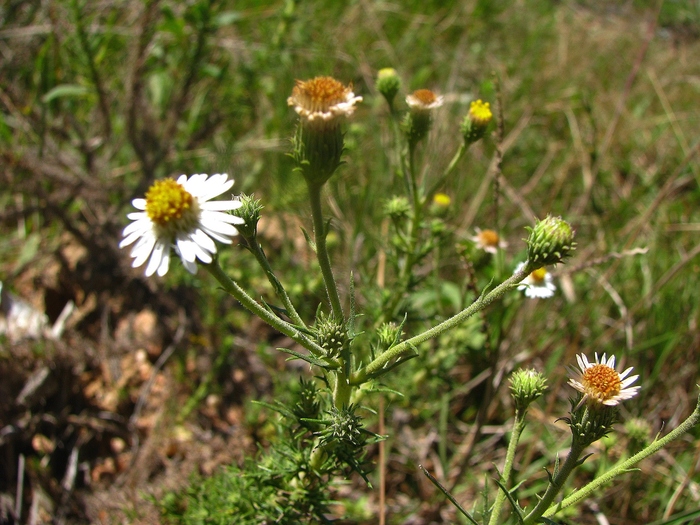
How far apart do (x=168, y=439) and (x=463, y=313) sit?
7.42ft

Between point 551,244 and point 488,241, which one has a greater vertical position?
point 488,241

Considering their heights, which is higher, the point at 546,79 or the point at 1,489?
the point at 546,79

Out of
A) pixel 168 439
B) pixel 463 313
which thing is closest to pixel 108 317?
pixel 168 439

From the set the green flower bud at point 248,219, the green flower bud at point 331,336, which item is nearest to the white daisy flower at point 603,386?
the green flower bud at point 331,336

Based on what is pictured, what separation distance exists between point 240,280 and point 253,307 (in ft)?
6.54

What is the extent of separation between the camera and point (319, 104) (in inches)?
56.1

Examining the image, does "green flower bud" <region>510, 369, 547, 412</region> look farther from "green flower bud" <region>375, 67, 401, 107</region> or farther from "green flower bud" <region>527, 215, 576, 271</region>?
"green flower bud" <region>375, 67, 401, 107</region>

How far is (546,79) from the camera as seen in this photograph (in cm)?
562

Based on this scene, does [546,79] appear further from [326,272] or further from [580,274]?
[326,272]

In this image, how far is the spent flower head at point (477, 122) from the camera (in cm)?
224

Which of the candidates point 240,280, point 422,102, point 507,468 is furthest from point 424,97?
point 240,280

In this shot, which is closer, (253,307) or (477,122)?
(253,307)

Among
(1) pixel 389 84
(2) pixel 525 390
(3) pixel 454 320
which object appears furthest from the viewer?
(1) pixel 389 84

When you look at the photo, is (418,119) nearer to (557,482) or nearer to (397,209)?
(397,209)
